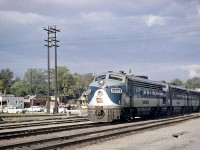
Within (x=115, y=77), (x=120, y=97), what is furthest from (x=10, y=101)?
(x=120, y=97)

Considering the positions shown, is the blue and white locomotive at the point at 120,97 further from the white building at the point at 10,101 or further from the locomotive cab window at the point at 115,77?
the white building at the point at 10,101

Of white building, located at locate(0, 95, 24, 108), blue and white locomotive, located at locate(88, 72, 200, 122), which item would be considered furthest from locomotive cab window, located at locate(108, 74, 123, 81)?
white building, located at locate(0, 95, 24, 108)

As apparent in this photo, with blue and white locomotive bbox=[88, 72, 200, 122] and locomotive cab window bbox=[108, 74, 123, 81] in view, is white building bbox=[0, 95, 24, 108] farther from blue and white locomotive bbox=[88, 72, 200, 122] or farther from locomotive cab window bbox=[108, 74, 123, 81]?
locomotive cab window bbox=[108, 74, 123, 81]

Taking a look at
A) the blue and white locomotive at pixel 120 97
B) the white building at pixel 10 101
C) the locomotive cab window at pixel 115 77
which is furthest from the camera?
the white building at pixel 10 101

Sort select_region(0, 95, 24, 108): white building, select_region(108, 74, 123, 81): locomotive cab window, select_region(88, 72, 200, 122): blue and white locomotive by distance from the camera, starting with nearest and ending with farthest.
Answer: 1. select_region(88, 72, 200, 122): blue and white locomotive
2. select_region(108, 74, 123, 81): locomotive cab window
3. select_region(0, 95, 24, 108): white building

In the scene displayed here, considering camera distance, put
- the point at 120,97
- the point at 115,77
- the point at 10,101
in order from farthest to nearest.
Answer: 1. the point at 10,101
2. the point at 115,77
3. the point at 120,97

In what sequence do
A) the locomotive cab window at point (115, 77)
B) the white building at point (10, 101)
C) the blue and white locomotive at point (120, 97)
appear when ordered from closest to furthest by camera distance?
the blue and white locomotive at point (120, 97) < the locomotive cab window at point (115, 77) < the white building at point (10, 101)

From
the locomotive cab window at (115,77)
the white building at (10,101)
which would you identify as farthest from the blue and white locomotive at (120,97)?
the white building at (10,101)

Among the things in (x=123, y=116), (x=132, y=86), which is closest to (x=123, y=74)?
(x=132, y=86)

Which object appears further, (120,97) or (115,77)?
(115,77)

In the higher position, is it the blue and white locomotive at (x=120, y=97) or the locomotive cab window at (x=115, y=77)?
the locomotive cab window at (x=115, y=77)

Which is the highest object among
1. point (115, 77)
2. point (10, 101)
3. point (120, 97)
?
point (115, 77)

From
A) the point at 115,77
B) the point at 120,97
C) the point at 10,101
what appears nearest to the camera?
the point at 120,97

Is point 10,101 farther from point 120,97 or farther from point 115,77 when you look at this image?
point 120,97
